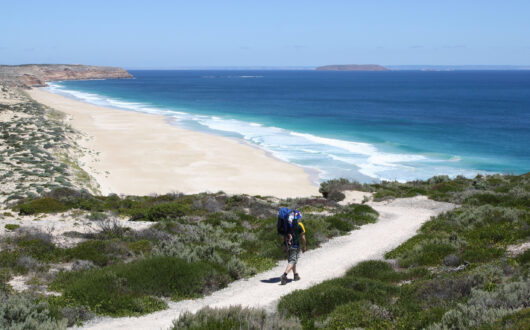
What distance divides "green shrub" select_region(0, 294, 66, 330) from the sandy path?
0.72 m

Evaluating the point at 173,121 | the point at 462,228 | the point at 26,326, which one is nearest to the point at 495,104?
the point at 173,121

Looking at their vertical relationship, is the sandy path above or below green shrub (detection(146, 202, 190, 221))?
above

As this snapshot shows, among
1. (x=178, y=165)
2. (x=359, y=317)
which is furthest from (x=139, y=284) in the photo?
(x=178, y=165)

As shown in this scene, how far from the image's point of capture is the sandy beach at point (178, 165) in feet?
93.2

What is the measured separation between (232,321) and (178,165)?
29.3 metres

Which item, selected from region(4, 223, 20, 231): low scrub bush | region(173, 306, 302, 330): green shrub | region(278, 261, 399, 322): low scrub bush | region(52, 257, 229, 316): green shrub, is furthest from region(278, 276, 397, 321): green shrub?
region(4, 223, 20, 231): low scrub bush

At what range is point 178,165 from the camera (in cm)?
3484

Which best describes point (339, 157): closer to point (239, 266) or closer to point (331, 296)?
point (239, 266)

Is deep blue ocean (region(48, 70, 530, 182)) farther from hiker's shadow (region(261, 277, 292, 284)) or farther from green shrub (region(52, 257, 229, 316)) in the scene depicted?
green shrub (region(52, 257, 229, 316))

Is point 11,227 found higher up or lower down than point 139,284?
lower down

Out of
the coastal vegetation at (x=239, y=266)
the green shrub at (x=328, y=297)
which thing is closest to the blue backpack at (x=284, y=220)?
the coastal vegetation at (x=239, y=266)

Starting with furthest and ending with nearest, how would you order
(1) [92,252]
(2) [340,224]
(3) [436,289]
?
(2) [340,224], (1) [92,252], (3) [436,289]

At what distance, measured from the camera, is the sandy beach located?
28.4 m

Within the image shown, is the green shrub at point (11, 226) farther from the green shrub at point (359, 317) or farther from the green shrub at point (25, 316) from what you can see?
the green shrub at point (359, 317)
